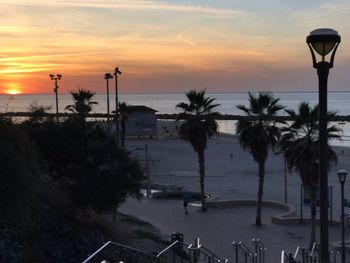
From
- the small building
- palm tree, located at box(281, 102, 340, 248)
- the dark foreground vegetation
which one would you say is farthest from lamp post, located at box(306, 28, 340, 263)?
the small building

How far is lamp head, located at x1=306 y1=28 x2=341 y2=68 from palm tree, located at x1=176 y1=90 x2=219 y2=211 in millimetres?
24108

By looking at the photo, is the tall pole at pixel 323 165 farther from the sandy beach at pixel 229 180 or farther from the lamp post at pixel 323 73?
the sandy beach at pixel 229 180

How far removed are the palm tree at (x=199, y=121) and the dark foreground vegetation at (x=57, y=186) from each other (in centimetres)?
763

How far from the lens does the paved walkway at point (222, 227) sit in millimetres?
22859

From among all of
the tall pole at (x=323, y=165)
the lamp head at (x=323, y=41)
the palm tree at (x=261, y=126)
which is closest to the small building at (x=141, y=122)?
the palm tree at (x=261, y=126)

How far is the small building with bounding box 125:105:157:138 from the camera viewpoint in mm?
80312

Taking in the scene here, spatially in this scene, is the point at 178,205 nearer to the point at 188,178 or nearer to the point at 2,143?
the point at 188,178

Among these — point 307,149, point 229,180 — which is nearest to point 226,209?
point 307,149

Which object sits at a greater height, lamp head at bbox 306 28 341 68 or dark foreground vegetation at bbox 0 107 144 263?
lamp head at bbox 306 28 341 68

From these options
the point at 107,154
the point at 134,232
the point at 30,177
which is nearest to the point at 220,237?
the point at 134,232

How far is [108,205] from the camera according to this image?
70.6ft

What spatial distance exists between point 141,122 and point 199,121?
50.8 meters

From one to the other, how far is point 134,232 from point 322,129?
51.7 ft

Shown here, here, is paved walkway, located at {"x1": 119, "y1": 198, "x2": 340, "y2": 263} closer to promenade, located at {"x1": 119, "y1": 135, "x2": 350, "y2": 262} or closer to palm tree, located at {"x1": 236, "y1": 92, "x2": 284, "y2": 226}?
promenade, located at {"x1": 119, "y1": 135, "x2": 350, "y2": 262}
